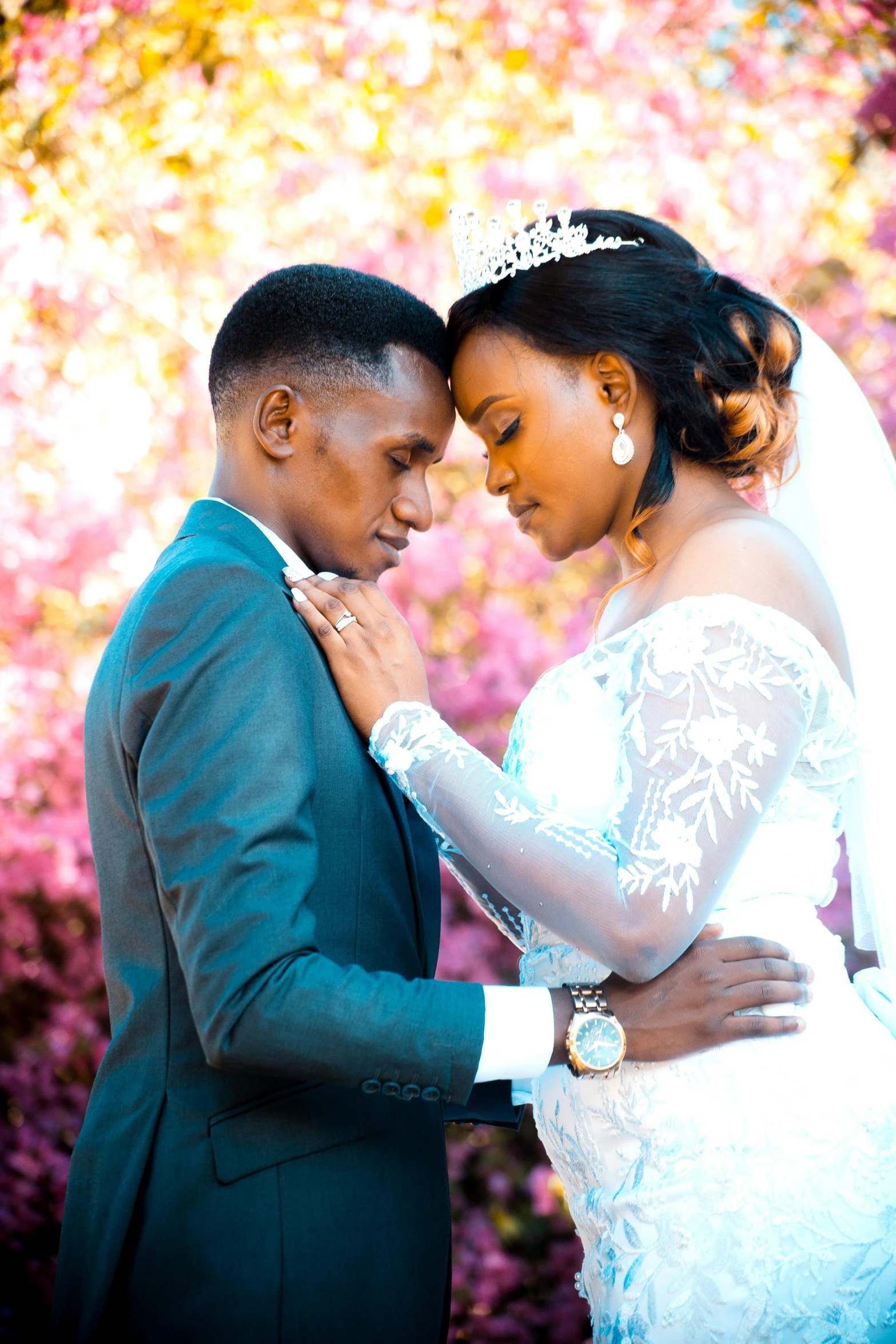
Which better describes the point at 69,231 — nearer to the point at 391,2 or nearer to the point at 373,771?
the point at 391,2

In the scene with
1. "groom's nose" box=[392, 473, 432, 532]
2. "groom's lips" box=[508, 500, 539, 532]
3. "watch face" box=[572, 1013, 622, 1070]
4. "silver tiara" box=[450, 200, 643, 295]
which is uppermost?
"silver tiara" box=[450, 200, 643, 295]

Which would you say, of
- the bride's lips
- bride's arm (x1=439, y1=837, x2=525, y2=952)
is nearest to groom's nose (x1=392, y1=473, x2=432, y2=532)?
the bride's lips

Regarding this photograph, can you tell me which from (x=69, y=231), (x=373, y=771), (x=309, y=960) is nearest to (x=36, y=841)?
(x=69, y=231)

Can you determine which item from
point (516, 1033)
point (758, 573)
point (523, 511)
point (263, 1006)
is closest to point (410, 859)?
point (516, 1033)

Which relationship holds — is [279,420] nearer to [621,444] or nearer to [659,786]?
[621,444]

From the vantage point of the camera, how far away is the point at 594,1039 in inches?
76.4

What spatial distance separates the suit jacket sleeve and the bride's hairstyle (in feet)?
3.60

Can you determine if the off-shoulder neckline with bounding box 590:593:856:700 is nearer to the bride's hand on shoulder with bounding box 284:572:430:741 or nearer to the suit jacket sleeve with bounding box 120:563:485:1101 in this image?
the bride's hand on shoulder with bounding box 284:572:430:741

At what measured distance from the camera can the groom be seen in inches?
65.4

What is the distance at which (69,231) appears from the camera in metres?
5.23

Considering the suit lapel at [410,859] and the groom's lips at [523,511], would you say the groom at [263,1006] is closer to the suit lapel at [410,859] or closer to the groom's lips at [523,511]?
the suit lapel at [410,859]

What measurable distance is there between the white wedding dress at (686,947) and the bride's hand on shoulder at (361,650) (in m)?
0.06

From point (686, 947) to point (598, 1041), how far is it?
0.77 ft

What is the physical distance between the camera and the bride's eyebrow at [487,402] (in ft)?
8.07
